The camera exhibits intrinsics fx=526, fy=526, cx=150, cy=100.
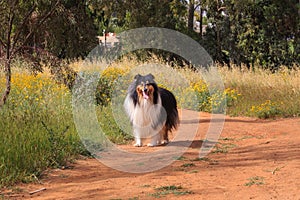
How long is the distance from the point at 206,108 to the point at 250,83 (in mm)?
3202

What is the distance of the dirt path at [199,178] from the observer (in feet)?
18.5

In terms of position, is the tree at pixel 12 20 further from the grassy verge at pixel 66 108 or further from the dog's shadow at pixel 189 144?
the dog's shadow at pixel 189 144

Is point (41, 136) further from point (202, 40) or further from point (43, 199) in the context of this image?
point (202, 40)

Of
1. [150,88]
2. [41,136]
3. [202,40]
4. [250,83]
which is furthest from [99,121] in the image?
[202,40]

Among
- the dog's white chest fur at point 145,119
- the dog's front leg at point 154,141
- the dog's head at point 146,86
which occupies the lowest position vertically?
the dog's front leg at point 154,141

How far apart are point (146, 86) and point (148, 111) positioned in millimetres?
526

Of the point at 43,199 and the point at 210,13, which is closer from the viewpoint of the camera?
the point at 43,199

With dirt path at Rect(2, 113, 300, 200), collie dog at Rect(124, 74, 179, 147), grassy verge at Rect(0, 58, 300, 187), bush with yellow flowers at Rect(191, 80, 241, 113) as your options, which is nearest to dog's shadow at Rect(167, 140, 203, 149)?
dirt path at Rect(2, 113, 300, 200)

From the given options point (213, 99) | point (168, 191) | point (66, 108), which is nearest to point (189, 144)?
point (66, 108)

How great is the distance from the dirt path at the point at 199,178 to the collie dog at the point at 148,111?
31cm

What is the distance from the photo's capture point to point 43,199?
5.61 meters

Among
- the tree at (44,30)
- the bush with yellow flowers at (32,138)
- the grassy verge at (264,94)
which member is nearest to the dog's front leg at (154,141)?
the bush with yellow flowers at (32,138)

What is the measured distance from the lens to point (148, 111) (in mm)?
8922

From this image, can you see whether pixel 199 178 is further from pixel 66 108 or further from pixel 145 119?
pixel 66 108
